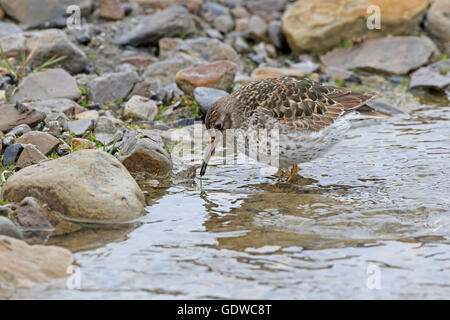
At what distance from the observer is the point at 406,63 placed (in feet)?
48.4

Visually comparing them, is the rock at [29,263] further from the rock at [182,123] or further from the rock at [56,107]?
the rock at [182,123]

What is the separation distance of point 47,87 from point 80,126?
1.61m

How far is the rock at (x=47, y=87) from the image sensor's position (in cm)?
1139

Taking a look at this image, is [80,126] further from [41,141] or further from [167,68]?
[167,68]

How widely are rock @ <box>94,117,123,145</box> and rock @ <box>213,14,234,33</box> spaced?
5824 mm

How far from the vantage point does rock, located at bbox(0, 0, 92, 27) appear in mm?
14352

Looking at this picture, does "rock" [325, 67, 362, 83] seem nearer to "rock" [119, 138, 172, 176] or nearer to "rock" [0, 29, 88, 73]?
"rock" [0, 29, 88, 73]

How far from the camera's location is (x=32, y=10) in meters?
14.4

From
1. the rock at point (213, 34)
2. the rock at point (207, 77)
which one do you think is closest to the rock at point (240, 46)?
the rock at point (213, 34)

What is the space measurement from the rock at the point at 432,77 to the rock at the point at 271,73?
2595mm

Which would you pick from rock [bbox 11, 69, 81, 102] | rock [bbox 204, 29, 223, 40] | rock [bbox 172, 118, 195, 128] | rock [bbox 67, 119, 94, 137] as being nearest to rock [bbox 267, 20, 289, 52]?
rock [bbox 204, 29, 223, 40]

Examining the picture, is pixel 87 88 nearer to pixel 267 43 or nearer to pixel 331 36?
pixel 267 43

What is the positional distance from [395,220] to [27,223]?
430cm
